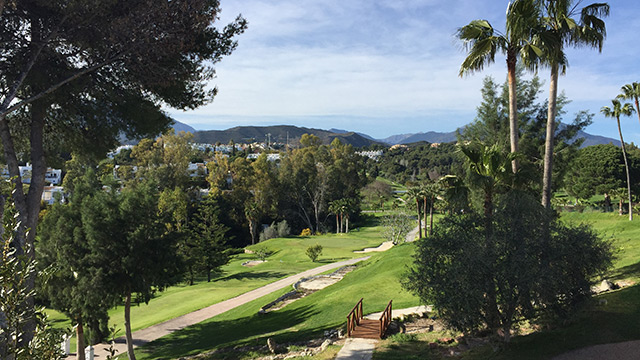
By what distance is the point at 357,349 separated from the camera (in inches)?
506

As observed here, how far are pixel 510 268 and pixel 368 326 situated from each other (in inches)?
263

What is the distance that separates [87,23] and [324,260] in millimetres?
36682

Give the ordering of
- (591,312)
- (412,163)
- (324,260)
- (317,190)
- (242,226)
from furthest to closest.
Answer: (412,163) → (317,190) → (242,226) → (324,260) → (591,312)

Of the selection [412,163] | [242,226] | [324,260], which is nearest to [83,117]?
[324,260]

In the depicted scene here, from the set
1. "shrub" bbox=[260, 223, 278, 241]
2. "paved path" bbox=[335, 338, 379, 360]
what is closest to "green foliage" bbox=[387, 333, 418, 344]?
"paved path" bbox=[335, 338, 379, 360]

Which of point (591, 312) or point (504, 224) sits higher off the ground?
point (504, 224)

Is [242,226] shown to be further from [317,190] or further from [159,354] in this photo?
[159,354]

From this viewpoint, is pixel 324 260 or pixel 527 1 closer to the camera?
pixel 527 1

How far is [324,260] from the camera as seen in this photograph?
44.3 m

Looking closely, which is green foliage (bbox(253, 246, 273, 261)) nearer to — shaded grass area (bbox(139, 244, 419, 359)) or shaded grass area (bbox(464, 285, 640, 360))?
shaded grass area (bbox(139, 244, 419, 359))

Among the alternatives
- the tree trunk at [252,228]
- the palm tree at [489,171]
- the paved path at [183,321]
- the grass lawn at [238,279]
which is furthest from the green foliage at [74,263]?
the tree trunk at [252,228]

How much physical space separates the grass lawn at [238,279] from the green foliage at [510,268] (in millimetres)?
14462

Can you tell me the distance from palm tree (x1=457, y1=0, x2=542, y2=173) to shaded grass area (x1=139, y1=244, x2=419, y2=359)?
9361 millimetres

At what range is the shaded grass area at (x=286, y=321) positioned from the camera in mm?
17078
